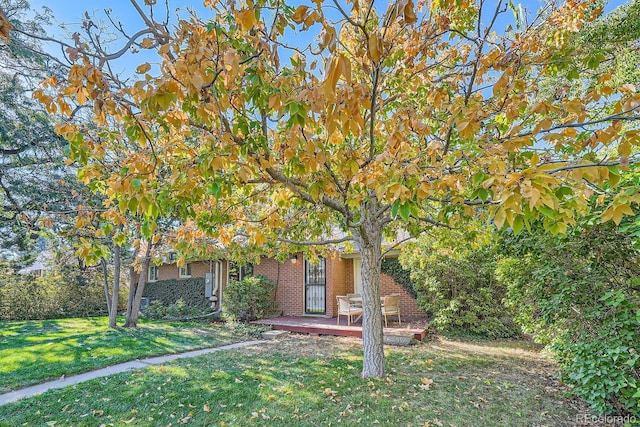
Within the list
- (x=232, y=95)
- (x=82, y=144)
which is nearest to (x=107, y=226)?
(x=82, y=144)

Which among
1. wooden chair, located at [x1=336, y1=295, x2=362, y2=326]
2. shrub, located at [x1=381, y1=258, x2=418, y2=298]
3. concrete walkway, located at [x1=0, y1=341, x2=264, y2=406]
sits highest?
shrub, located at [x1=381, y1=258, x2=418, y2=298]

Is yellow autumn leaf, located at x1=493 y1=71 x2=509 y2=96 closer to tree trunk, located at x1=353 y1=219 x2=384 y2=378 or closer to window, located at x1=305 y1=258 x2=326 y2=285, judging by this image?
tree trunk, located at x1=353 y1=219 x2=384 y2=378

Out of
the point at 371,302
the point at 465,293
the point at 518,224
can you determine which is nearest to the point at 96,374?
the point at 371,302

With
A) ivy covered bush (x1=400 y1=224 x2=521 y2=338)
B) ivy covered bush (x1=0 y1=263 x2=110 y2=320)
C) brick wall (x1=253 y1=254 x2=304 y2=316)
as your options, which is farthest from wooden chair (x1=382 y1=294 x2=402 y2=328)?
ivy covered bush (x1=0 y1=263 x2=110 y2=320)

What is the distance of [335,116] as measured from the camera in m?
2.51

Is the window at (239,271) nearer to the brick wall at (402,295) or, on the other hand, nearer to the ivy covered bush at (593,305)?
the brick wall at (402,295)

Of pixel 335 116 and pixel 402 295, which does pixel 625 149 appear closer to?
pixel 335 116

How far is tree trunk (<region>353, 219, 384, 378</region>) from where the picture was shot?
19.1 ft

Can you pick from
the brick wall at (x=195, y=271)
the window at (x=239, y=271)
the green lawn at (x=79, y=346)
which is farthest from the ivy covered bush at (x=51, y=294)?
the window at (x=239, y=271)

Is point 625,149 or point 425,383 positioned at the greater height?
point 625,149

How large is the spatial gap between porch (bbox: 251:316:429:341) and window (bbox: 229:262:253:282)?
11.1 feet

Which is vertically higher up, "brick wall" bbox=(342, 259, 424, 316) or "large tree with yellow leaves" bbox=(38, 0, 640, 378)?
"large tree with yellow leaves" bbox=(38, 0, 640, 378)

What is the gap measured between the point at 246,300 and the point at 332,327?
3556mm

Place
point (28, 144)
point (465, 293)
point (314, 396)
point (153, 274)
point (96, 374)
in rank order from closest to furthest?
1. point (314, 396)
2. point (96, 374)
3. point (465, 293)
4. point (28, 144)
5. point (153, 274)
